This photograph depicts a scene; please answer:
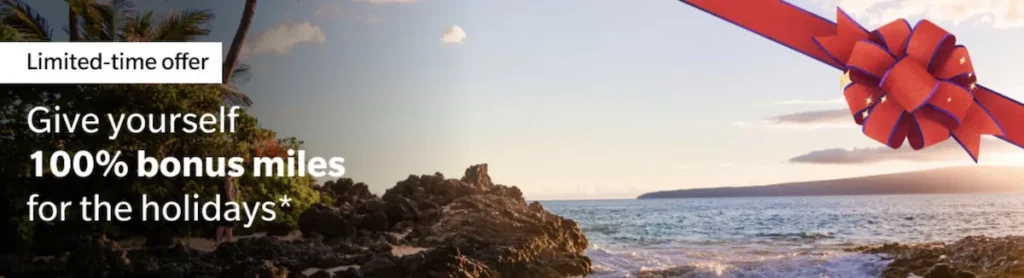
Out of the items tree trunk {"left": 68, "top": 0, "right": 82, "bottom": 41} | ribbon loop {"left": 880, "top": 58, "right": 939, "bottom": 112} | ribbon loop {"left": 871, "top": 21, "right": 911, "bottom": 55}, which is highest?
tree trunk {"left": 68, "top": 0, "right": 82, "bottom": 41}

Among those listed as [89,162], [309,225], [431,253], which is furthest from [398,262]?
[89,162]

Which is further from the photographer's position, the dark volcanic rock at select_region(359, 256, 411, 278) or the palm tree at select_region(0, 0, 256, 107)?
the palm tree at select_region(0, 0, 256, 107)

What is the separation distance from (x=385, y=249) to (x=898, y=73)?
12685 mm

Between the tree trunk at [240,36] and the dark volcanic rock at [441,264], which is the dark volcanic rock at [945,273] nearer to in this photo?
the dark volcanic rock at [441,264]

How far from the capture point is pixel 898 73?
1.33 m

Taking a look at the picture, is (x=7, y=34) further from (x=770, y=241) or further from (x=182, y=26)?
(x=770, y=241)

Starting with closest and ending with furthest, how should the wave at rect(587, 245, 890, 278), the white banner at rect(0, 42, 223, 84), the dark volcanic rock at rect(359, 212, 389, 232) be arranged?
the white banner at rect(0, 42, 223, 84), the dark volcanic rock at rect(359, 212, 389, 232), the wave at rect(587, 245, 890, 278)

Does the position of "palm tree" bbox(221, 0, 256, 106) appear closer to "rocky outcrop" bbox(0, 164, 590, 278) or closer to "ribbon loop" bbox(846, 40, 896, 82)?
"rocky outcrop" bbox(0, 164, 590, 278)

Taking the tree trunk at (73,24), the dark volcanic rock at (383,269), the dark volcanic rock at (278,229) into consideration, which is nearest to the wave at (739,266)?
the dark volcanic rock at (383,269)

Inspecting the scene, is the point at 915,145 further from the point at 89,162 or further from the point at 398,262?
the point at 89,162

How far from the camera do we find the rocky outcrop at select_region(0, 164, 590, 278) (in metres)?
11.5

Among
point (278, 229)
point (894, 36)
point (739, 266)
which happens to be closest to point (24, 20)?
point (278, 229)

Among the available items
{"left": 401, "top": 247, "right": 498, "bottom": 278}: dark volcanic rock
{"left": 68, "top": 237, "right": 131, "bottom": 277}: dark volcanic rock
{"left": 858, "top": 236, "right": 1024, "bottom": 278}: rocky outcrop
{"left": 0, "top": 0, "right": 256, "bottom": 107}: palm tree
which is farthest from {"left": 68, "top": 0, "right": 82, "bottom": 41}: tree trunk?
{"left": 858, "top": 236, "right": 1024, "bottom": 278}: rocky outcrop

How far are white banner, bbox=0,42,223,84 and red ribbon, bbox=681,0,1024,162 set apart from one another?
34.2 ft
